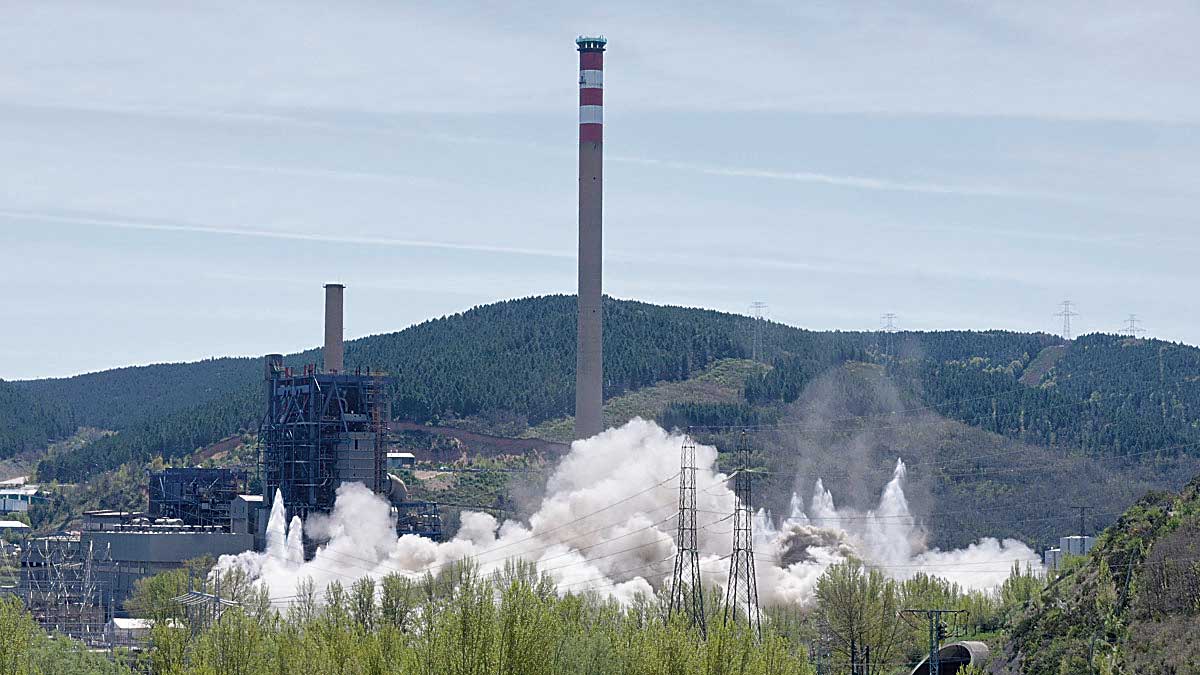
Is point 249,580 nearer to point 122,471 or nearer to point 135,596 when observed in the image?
point 135,596

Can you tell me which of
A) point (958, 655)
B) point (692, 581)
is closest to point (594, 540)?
point (692, 581)

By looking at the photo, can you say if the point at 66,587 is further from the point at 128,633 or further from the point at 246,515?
the point at 128,633

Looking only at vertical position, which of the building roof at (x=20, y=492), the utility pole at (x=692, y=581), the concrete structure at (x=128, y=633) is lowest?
the concrete structure at (x=128, y=633)

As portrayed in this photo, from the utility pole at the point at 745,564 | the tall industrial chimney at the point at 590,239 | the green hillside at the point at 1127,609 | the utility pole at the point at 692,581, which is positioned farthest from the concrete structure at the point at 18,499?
the green hillside at the point at 1127,609

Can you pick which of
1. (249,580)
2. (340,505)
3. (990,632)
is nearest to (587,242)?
(340,505)

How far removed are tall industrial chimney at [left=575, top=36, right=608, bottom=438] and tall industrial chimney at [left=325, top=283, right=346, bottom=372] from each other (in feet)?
51.5

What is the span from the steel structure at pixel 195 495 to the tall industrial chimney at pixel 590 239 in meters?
23.4

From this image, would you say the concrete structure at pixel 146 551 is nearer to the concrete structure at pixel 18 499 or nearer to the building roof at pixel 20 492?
the concrete structure at pixel 18 499

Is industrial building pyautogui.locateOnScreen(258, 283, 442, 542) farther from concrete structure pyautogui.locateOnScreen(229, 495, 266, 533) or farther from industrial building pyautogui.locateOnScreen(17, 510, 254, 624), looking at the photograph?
industrial building pyautogui.locateOnScreen(17, 510, 254, 624)

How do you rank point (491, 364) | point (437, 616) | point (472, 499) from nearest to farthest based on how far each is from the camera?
point (437, 616) < point (472, 499) < point (491, 364)

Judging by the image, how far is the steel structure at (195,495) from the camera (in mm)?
116000

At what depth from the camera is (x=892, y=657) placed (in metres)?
82.8

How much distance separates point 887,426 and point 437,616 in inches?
4688

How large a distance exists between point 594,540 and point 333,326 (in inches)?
948
